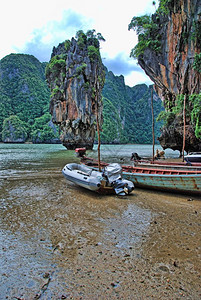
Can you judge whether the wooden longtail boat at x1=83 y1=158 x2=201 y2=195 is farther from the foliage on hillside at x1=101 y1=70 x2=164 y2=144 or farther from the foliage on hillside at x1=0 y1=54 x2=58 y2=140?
the foliage on hillside at x1=101 y1=70 x2=164 y2=144

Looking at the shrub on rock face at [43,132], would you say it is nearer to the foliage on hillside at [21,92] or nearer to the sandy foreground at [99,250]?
the foliage on hillside at [21,92]

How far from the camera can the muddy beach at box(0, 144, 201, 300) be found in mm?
2684

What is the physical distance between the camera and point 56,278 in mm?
2887

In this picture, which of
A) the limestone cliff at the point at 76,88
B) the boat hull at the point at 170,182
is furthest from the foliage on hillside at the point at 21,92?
the boat hull at the point at 170,182

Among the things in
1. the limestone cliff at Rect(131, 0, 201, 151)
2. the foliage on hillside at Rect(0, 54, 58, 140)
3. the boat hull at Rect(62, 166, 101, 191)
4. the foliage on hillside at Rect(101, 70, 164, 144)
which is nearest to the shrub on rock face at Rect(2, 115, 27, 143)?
the foliage on hillside at Rect(0, 54, 58, 140)

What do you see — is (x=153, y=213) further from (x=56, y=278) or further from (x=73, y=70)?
(x=73, y=70)

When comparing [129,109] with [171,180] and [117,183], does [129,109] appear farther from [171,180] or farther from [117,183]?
[117,183]

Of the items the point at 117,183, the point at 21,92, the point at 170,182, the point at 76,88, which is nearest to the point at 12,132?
the point at 21,92

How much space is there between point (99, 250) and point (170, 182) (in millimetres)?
5344

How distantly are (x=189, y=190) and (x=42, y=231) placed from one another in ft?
19.8

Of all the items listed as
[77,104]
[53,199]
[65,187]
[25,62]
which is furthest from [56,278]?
[25,62]

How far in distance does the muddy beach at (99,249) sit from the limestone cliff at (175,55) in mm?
16010

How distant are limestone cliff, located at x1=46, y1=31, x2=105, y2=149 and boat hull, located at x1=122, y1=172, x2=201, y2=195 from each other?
30318 mm

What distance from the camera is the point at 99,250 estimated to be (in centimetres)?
369
